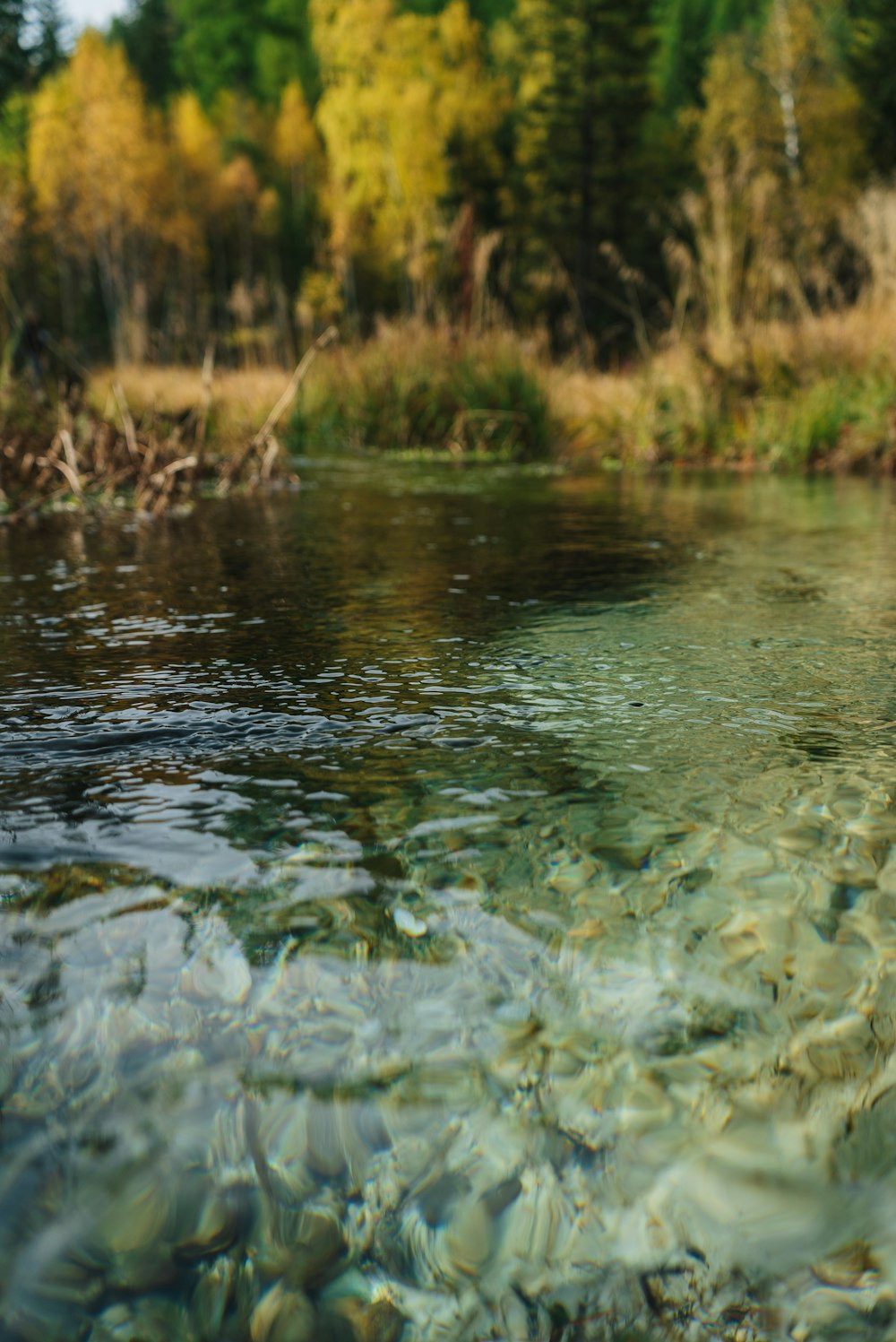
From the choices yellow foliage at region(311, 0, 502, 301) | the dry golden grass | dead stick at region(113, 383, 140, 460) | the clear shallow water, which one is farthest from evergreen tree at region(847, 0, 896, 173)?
the clear shallow water

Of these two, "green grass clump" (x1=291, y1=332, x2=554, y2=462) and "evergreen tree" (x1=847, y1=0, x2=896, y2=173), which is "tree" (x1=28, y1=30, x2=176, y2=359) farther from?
"green grass clump" (x1=291, y1=332, x2=554, y2=462)

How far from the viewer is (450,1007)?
2.82ft

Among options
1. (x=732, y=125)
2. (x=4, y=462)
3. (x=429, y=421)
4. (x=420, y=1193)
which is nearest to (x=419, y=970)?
(x=420, y=1193)

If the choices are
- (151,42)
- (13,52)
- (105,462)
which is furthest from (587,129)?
(151,42)

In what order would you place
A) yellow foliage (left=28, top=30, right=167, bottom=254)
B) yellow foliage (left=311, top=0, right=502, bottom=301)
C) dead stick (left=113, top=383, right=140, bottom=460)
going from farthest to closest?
1. yellow foliage (left=28, top=30, right=167, bottom=254)
2. yellow foliage (left=311, top=0, right=502, bottom=301)
3. dead stick (left=113, top=383, right=140, bottom=460)

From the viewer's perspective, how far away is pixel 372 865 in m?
1.05

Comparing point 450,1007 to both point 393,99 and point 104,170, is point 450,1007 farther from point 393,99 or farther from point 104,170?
point 104,170

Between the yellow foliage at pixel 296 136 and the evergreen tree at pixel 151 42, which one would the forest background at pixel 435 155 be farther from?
the evergreen tree at pixel 151 42

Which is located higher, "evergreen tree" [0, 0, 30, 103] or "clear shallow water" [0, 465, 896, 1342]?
"evergreen tree" [0, 0, 30, 103]

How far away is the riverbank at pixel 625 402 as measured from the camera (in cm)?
666

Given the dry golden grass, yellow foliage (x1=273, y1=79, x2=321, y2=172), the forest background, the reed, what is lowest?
the reed

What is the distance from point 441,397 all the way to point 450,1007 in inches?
291

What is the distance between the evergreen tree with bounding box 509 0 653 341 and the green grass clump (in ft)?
59.3

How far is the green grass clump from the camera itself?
25.2 ft
